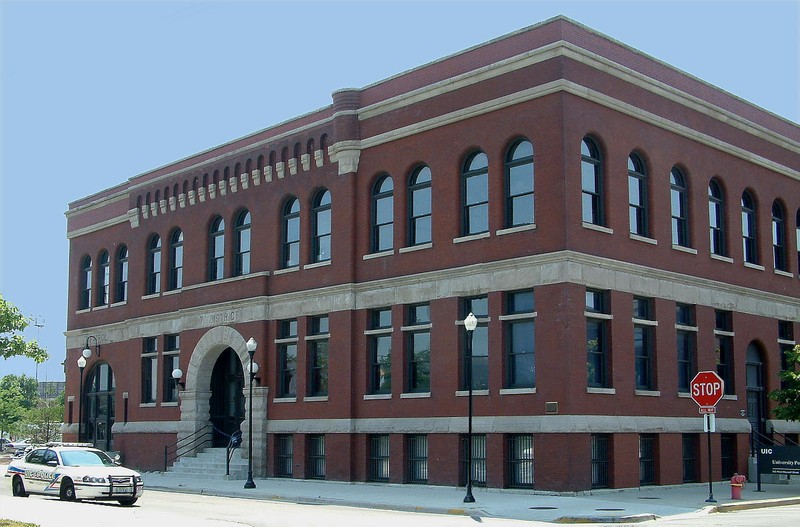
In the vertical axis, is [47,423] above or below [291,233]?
below

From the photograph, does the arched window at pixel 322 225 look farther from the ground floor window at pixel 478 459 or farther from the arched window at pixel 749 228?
the arched window at pixel 749 228

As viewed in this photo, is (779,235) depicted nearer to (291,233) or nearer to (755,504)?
(755,504)

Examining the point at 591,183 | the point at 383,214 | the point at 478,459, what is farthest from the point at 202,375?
the point at 591,183

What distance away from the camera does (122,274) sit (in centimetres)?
5025

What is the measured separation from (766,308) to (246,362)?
19.1 metres

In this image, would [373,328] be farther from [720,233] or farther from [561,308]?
[720,233]

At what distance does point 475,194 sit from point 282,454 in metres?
12.8

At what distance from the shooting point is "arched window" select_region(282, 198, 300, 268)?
39438 millimetres

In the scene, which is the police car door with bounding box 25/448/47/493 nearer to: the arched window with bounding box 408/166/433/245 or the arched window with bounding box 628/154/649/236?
the arched window with bounding box 408/166/433/245

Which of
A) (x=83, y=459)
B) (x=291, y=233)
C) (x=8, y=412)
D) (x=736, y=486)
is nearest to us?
(x=736, y=486)

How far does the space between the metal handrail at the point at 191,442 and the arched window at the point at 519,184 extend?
686 inches

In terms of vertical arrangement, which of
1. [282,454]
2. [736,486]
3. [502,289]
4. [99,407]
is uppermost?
[502,289]

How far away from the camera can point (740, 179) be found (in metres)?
37.5

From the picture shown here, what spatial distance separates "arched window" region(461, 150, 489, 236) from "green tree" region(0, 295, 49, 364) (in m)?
19.3
